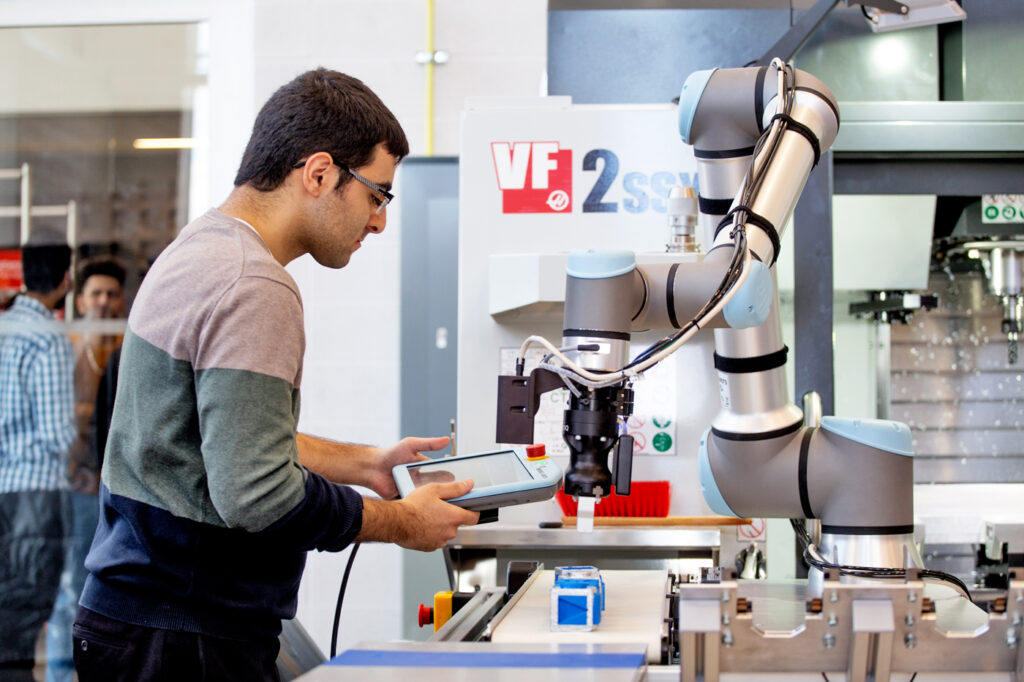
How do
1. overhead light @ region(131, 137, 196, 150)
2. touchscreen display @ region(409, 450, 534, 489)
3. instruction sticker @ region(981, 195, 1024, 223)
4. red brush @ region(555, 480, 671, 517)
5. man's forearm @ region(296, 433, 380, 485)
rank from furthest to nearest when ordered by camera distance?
overhead light @ region(131, 137, 196, 150) → instruction sticker @ region(981, 195, 1024, 223) → red brush @ region(555, 480, 671, 517) → man's forearm @ region(296, 433, 380, 485) → touchscreen display @ region(409, 450, 534, 489)

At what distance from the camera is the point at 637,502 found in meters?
1.78

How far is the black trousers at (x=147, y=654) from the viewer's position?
104 centimetres

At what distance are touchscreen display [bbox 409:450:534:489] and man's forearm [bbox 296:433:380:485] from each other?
6.2 inches

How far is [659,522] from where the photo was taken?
5.42 feet

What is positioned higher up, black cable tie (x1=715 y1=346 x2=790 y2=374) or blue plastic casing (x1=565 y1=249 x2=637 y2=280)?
blue plastic casing (x1=565 y1=249 x2=637 y2=280)

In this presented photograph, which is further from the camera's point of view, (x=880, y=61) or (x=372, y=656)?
(x=880, y=61)

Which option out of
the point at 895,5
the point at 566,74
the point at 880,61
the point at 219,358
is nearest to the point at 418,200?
the point at 566,74

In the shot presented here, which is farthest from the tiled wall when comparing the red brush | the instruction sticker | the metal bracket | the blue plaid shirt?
the metal bracket

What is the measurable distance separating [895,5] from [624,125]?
22.3 inches

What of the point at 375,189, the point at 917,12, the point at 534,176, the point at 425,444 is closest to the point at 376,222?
the point at 375,189

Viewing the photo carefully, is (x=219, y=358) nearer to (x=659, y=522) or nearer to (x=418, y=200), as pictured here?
(x=659, y=522)

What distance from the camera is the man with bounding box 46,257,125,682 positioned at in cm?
291

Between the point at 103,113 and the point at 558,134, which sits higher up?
the point at 103,113

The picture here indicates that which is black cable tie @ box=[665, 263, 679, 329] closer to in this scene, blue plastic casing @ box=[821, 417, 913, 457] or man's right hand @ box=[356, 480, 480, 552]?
blue plastic casing @ box=[821, 417, 913, 457]
